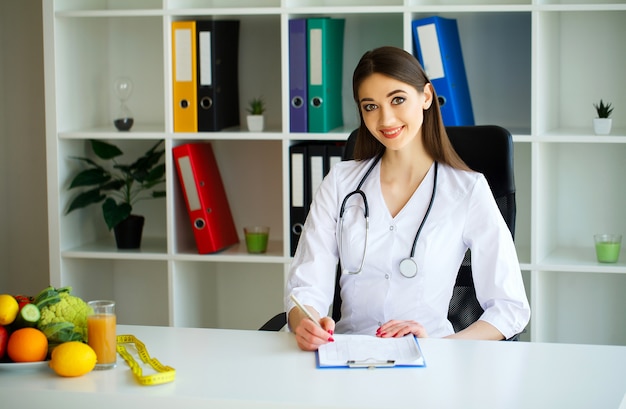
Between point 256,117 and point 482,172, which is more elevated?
point 256,117

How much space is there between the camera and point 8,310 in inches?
60.6

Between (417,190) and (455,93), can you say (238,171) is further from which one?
(417,190)

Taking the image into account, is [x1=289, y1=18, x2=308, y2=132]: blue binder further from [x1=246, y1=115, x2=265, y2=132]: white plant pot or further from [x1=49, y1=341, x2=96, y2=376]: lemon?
[x1=49, y1=341, x2=96, y2=376]: lemon

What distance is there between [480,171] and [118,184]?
1.54 meters

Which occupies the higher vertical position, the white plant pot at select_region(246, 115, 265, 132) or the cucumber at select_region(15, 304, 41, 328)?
the white plant pot at select_region(246, 115, 265, 132)

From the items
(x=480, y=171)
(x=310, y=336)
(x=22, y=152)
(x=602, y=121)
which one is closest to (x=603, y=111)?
(x=602, y=121)

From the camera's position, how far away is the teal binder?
2887mm

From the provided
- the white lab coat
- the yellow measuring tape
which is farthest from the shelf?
the yellow measuring tape

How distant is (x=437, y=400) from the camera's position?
1364 millimetres

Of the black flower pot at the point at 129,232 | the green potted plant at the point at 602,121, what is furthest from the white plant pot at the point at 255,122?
the green potted plant at the point at 602,121

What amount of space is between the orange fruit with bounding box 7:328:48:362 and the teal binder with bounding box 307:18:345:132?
156 cm

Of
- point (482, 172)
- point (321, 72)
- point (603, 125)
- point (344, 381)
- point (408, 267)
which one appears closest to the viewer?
point (344, 381)

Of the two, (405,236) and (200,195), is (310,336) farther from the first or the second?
(200,195)

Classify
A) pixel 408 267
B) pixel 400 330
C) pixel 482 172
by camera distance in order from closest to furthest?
pixel 400 330 < pixel 408 267 < pixel 482 172
